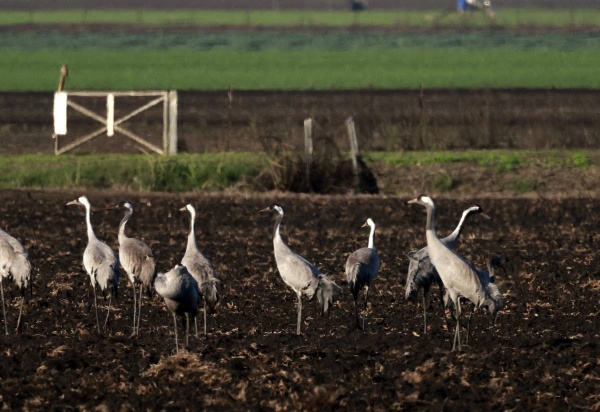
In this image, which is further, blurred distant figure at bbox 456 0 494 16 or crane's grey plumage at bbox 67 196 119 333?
blurred distant figure at bbox 456 0 494 16

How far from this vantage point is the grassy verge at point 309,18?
292ft

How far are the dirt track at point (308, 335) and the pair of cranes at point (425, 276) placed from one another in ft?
1.22

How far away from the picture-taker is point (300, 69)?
55969 millimetres

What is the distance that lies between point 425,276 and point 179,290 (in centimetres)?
274

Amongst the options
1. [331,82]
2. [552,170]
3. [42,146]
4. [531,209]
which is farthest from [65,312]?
[331,82]

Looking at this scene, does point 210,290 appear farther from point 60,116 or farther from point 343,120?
point 343,120

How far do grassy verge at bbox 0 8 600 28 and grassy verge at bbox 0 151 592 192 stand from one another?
57427 mm

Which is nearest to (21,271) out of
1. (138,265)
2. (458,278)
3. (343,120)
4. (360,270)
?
(138,265)

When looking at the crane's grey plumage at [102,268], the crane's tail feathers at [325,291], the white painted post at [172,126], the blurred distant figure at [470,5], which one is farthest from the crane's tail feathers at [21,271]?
the blurred distant figure at [470,5]

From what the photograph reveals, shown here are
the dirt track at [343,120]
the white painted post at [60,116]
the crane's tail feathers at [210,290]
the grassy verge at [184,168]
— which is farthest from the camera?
the dirt track at [343,120]

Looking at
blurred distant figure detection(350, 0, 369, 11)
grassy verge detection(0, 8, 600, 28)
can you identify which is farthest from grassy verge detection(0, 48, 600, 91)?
blurred distant figure detection(350, 0, 369, 11)

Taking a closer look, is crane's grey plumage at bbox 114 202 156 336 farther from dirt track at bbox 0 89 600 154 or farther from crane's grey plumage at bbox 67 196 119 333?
dirt track at bbox 0 89 600 154

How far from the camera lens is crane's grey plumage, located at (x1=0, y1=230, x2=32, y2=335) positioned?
536 inches

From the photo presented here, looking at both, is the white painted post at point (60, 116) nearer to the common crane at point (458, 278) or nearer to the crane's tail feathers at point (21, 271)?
the crane's tail feathers at point (21, 271)
